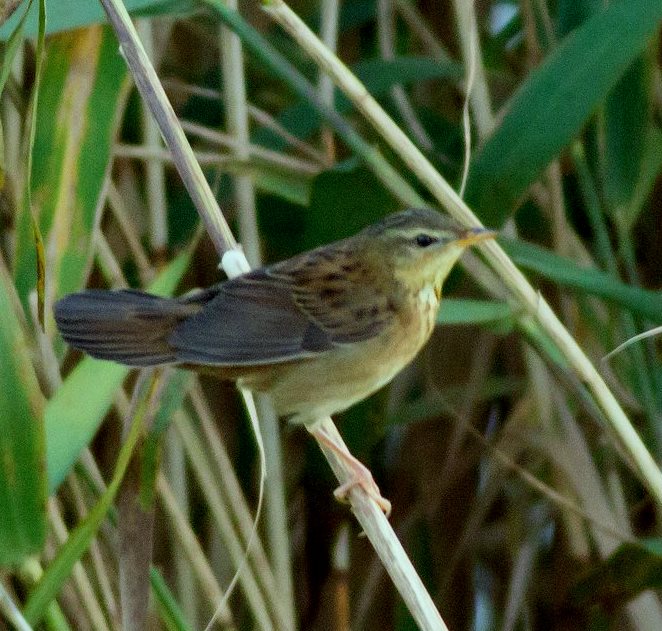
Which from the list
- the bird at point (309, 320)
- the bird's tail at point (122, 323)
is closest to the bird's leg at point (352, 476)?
the bird at point (309, 320)

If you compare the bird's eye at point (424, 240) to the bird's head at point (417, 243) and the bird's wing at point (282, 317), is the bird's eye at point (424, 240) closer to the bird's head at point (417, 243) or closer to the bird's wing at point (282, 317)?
the bird's head at point (417, 243)

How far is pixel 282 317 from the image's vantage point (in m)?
2.38

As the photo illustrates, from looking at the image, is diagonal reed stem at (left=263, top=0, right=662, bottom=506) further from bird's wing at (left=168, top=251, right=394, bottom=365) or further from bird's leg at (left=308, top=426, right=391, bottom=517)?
bird's leg at (left=308, top=426, right=391, bottom=517)

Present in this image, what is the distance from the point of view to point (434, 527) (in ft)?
11.4

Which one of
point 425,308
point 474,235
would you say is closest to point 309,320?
point 425,308

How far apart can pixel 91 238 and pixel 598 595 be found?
1.50 metres

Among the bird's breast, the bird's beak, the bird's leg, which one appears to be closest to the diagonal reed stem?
the bird's beak

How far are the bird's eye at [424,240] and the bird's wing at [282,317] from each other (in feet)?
0.47

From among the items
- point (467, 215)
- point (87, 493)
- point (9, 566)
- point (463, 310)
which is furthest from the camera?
point (87, 493)

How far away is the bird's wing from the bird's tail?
47 millimetres

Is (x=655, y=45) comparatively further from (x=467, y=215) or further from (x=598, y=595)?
(x=598, y=595)

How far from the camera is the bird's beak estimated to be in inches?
88.5

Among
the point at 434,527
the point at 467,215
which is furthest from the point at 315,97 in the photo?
the point at 434,527

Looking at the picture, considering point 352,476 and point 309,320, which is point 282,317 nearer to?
point 309,320
